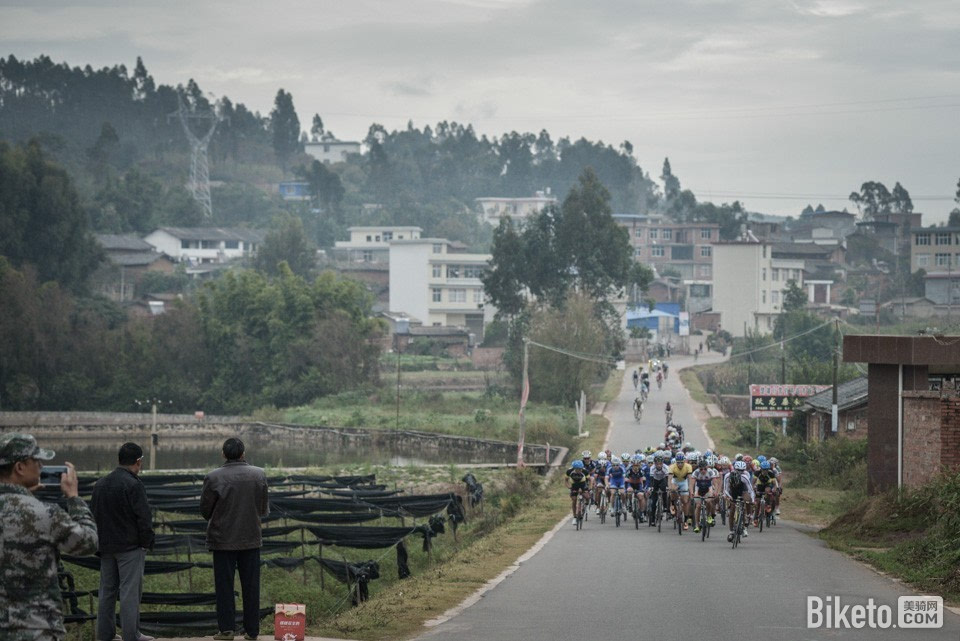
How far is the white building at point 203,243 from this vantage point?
121 m

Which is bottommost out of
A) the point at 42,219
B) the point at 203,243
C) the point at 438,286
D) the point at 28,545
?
the point at 28,545

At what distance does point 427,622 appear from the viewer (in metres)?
13.6

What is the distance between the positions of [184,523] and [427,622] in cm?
1104

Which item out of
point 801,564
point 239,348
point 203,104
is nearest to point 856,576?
point 801,564

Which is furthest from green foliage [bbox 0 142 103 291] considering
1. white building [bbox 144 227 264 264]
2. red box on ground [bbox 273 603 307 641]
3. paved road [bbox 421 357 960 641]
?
red box on ground [bbox 273 603 307 641]

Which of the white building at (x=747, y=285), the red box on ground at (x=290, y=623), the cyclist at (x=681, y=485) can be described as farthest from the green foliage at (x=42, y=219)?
the red box on ground at (x=290, y=623)

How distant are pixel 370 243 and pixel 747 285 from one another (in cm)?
4682

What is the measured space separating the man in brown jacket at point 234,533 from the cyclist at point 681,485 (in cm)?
1450

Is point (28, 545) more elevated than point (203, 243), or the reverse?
point (203, 243)

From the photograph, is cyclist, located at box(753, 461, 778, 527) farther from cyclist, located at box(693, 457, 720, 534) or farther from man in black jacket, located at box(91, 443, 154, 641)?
man in black jacket, located at box(91, 443, 154, 641)

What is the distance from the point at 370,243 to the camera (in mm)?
137875

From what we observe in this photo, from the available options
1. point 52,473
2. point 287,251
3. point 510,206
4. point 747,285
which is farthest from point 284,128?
point 52,473

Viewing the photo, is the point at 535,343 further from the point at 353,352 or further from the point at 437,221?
the point at 437,221

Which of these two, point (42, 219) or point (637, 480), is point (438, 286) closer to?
point (42, 219)
